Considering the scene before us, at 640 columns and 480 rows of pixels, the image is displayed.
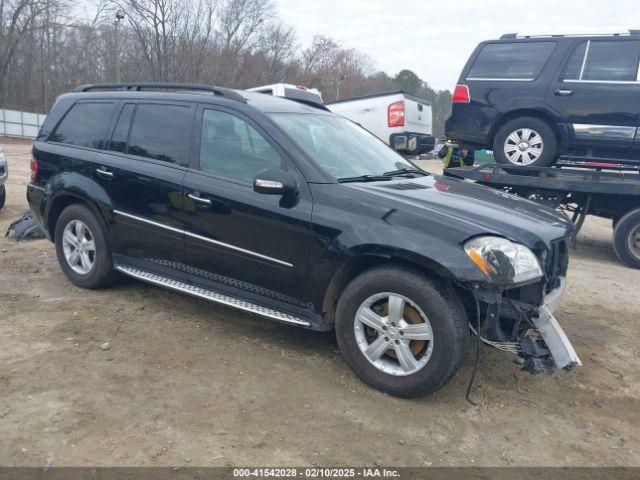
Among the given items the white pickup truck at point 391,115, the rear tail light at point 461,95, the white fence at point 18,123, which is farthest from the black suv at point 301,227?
the white fence at point 18,123

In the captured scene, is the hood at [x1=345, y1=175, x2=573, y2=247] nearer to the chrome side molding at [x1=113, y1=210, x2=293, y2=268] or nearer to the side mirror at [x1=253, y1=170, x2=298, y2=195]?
the side mirror at [x1=253, y1=170, x2=298, y2=195]

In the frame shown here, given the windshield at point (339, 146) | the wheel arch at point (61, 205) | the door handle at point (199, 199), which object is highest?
the windshield at point (339, 146)

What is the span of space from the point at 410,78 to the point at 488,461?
7511 centimetres

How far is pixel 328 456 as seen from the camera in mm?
2744

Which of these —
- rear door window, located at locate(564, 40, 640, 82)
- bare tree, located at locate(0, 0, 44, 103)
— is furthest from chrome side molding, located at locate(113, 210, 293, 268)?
bare tree, located at locate(0, 0, 44, 103)

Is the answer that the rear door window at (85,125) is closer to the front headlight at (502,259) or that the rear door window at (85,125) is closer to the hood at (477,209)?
the hood at (477,209)

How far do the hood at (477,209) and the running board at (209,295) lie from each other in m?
1.01

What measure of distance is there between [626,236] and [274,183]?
571cm

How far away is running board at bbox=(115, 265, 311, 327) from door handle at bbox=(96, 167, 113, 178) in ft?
2.58

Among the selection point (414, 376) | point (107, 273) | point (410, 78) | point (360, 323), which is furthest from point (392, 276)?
point (410, 78)

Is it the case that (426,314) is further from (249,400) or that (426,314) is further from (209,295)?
(209,295)

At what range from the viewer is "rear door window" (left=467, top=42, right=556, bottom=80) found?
7.36m

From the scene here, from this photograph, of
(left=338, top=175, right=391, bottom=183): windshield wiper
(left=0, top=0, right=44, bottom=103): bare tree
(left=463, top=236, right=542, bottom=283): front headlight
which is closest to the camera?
(left=463, top=236, right=542, bottom=283): front headlight

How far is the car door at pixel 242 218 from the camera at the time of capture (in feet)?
11.8
